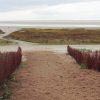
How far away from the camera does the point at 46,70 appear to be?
16797 millimetres

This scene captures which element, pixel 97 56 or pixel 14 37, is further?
pixel 14 37

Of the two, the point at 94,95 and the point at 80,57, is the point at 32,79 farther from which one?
the point at 80,57

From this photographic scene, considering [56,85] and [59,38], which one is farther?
[59,38]

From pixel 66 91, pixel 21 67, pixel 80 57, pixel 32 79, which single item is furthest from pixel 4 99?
pixel 80 57

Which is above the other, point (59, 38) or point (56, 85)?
point (56, 85)

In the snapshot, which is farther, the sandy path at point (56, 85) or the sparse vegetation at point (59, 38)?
the sparse vegetation at point (59, 38)

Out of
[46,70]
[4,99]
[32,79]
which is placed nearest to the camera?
[4,99]

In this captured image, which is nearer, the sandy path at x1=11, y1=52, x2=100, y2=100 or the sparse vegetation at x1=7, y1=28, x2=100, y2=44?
the sandy path at x1=11, y1=52, x2=100, y2=100

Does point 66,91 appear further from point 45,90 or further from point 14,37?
point 14,37

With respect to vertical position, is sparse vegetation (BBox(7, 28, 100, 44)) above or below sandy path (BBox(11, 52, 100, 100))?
below

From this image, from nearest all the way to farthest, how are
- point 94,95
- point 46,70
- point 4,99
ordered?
1. point 4,99
2. point 94,95
3. point 46,70

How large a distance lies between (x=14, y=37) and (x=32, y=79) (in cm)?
4487

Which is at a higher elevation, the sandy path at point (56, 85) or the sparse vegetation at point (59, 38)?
the sandy path at point (56, 85)

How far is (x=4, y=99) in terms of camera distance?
10477 millimetres
